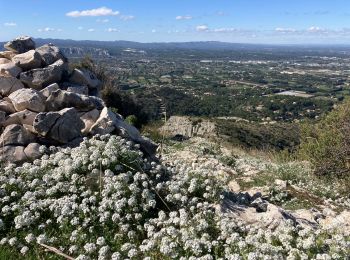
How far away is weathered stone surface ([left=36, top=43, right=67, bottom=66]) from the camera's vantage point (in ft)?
42.6

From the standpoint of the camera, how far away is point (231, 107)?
11556 cm

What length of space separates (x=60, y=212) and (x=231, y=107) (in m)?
110

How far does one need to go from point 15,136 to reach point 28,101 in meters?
1.25

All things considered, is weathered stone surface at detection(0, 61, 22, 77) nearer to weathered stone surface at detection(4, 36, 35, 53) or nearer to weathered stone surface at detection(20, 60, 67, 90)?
weathered stone surface at detection(20, 60, 67, 90)

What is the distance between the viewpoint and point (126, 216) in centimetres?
688

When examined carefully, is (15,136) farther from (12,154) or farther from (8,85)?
(8,85)

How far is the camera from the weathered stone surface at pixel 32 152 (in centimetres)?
918

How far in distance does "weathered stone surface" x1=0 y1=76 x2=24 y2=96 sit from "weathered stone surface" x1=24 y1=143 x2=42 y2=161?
259 centimetres

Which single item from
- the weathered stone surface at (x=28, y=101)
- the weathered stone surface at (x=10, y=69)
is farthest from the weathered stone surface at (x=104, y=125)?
the weathered stone surface at (x=10, y=69)

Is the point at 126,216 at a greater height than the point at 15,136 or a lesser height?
lesser

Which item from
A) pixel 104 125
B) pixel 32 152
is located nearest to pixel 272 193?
pixel 104 125

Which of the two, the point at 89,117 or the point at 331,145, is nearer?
the point at 89,117

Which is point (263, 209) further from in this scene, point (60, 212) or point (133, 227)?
point (60, 212)

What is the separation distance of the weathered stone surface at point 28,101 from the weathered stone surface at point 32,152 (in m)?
1.31
